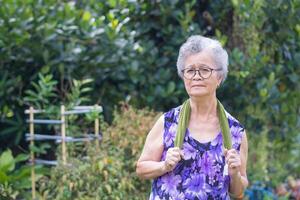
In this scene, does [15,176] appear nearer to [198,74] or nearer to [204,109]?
[204,109]

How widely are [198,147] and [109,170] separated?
225 cm

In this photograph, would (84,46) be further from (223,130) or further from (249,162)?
(223,130)

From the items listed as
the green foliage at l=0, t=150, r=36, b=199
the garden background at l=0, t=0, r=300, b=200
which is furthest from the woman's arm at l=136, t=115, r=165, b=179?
the green foliage at l=0, t=150, r=36, b=199

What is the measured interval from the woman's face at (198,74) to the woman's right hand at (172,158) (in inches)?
11.2

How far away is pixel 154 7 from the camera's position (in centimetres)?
793

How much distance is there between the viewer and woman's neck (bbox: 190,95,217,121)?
4000 millimetres

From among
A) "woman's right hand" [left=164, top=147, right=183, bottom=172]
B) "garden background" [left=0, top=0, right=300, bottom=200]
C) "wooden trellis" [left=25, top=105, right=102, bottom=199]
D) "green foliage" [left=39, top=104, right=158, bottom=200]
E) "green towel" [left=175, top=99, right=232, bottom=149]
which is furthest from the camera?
"garden background" [left=0, top=0, right=300, bottom=200]

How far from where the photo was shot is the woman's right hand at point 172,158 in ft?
12.6

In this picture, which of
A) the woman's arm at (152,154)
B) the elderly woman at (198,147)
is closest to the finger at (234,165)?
the elderly woman at (198,147)

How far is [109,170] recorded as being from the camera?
6145 millimetres

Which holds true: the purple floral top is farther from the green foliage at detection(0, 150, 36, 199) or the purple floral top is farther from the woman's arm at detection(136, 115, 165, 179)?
the green foliage at detection(0, 150, 36, 199)

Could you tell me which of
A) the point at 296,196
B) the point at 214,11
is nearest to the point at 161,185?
the point at 296,196

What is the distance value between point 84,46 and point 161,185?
3.42 m

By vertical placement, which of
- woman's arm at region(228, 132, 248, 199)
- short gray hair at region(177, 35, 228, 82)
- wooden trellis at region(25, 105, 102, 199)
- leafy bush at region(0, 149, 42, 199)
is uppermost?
short gray hair at region(177, 35, 228, 82)
